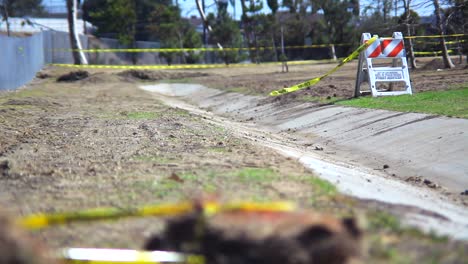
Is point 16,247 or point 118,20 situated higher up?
point 118,20

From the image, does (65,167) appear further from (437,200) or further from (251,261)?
(251,261)

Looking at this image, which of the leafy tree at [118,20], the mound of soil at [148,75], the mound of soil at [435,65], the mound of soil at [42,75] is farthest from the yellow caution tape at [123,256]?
the leafy tree at [118,20]

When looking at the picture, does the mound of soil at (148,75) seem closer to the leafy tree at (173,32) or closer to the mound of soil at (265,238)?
the leafy tree at (173,32)

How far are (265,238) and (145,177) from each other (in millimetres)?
4293

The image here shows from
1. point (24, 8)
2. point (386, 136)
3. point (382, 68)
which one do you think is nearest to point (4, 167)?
point (386, 136)

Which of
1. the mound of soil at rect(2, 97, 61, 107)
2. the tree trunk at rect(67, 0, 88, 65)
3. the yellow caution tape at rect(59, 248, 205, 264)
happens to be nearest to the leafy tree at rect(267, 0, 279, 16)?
the tree trunk at rect(67, 0, 88, 65)

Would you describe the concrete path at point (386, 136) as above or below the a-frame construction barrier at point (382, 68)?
below

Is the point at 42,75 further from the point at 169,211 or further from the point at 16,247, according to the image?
the point at 16,247

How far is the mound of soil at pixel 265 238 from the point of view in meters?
4.58

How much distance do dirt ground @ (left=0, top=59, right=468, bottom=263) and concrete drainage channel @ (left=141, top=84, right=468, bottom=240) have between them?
59cm

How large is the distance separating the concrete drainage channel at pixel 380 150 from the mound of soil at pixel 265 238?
198cm

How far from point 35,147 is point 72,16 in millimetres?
37367

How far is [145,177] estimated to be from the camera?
28.6ft

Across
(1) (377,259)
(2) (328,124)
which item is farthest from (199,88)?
(1) (377,259)
